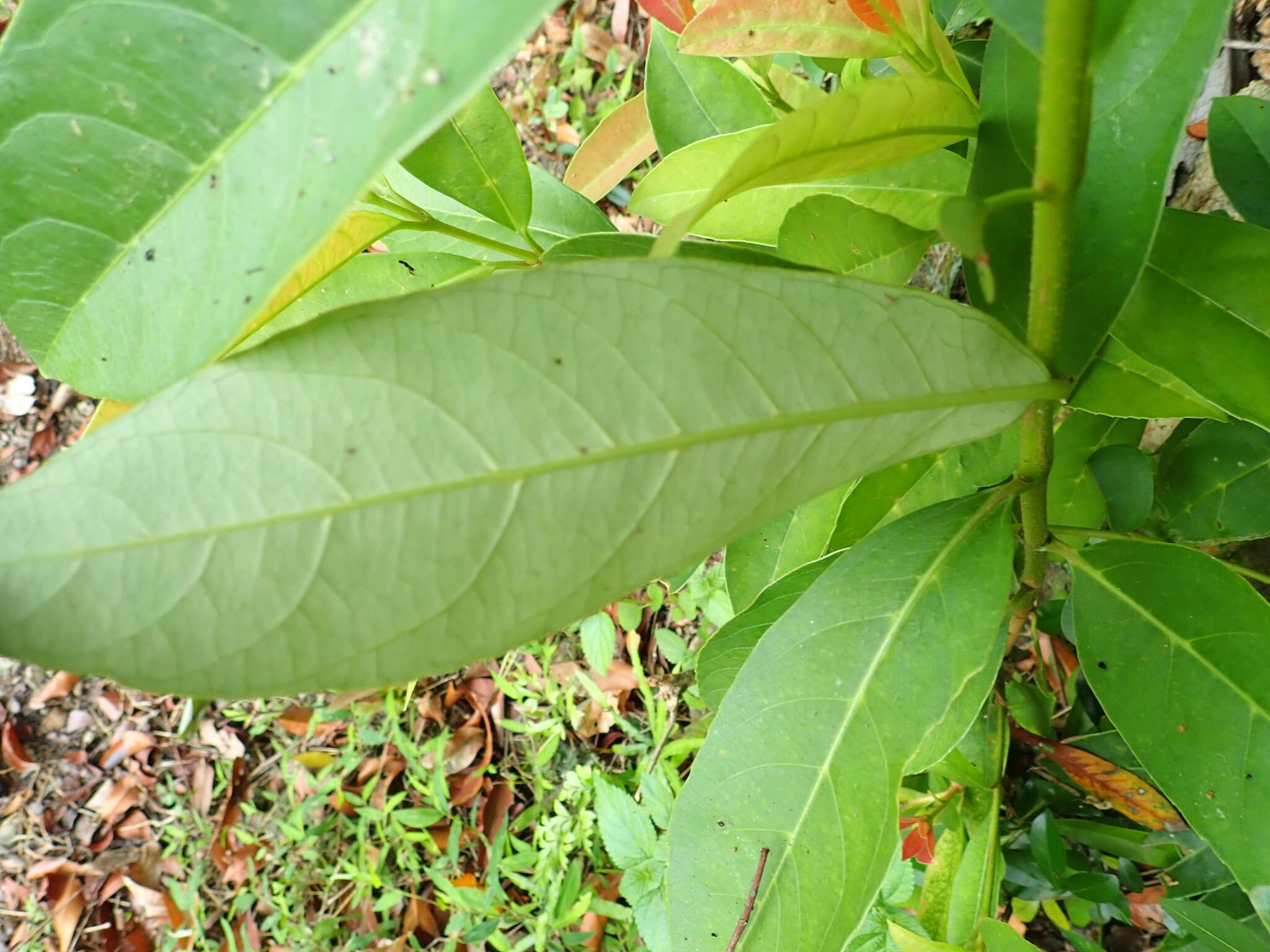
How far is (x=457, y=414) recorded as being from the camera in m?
0.35

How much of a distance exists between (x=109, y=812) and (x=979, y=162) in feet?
9.02

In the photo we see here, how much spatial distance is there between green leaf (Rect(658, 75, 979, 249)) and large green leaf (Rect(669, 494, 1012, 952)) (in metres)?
0.24

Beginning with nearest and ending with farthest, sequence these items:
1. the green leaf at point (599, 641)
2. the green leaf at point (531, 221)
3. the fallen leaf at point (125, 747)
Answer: the green leaf at point (531, 221) < the green leaf at point (599, 641) < the fallen leaf at point (125, 747)

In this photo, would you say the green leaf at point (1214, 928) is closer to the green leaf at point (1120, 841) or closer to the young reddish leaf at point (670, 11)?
the green leaf at point (1120, 841)

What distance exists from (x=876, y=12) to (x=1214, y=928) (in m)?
0.80

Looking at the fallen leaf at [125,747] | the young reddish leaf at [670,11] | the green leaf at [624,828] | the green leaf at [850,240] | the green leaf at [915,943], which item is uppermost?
the young reddish leaf at [670,11]

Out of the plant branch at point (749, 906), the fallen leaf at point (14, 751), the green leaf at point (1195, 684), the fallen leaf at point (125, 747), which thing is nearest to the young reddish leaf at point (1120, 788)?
the green leaf at point (1195, 684)

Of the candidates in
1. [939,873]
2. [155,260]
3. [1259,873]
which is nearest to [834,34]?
[155,260]

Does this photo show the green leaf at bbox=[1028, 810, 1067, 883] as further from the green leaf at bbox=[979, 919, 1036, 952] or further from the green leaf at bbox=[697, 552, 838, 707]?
the green leaf at bbox=[697, 552, 838, 707]

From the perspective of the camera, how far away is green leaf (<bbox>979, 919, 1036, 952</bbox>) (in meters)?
0.69

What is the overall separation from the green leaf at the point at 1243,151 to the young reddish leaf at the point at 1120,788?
22.3 inches

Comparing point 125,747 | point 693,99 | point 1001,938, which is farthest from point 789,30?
point 125,747

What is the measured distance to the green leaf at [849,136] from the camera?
388 millimetres

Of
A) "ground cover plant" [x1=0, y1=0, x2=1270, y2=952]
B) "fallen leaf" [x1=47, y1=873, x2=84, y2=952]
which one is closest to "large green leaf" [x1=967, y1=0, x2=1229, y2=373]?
"ground cover plant" [x1=0, y1=0, x2=1270, y2=952]
